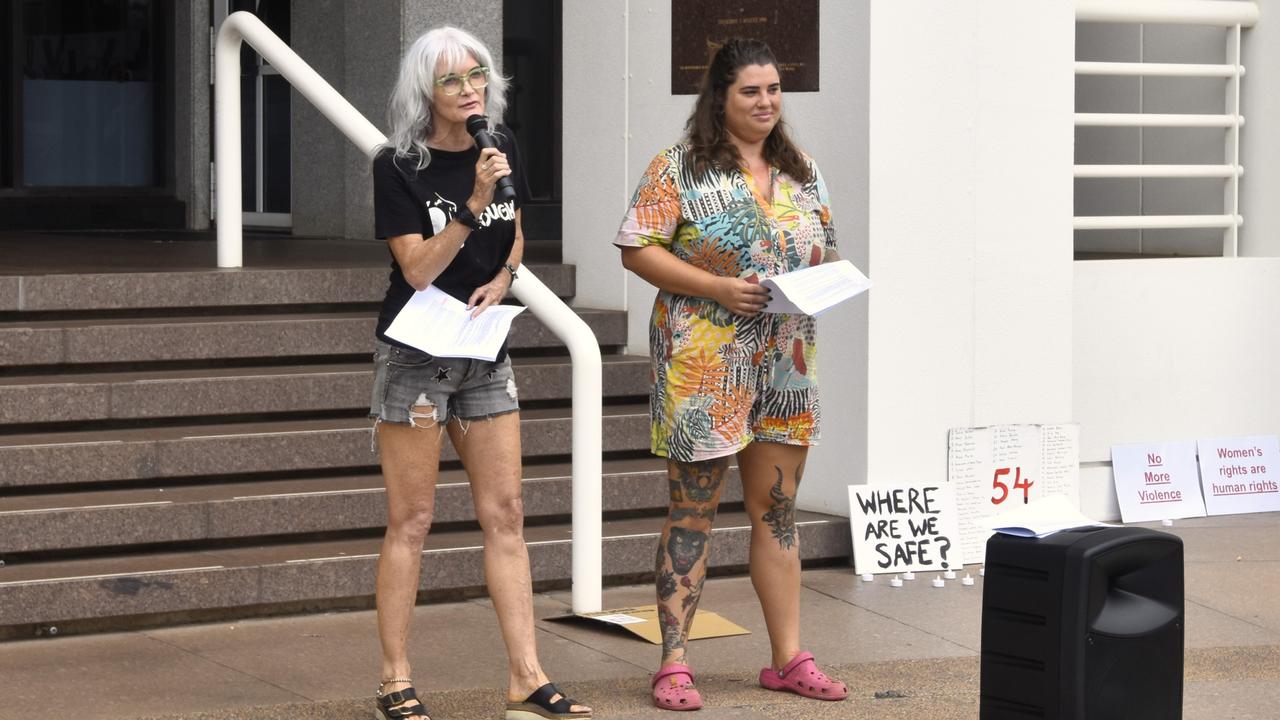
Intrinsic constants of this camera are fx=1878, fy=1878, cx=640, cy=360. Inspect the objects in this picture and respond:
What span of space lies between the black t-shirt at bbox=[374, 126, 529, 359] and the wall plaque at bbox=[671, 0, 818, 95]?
8.82ft

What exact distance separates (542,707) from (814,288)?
1400 millimetres

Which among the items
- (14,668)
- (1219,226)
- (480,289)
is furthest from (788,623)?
(1219,226)

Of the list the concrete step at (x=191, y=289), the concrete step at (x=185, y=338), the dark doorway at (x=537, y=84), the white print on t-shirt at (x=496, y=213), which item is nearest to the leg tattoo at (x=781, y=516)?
the white print on t-shirt at (x=496, y=213)

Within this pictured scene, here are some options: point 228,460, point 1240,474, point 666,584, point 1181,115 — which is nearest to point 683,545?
point 666,584

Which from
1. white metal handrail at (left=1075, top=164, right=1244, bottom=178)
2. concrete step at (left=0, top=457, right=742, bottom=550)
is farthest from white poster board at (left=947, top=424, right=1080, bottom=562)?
concrete step at (left=0, top=457, right=742, bottom=550)

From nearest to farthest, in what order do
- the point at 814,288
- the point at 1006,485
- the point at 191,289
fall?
the point at 814,288 → the point at 191,289 → the point at 1006,485

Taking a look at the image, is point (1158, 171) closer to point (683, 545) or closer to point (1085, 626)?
point (683, 545)

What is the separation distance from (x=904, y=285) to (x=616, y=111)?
180 cm

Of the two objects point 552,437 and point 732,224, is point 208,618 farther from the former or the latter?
point 732,224

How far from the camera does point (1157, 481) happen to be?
874 centimetres

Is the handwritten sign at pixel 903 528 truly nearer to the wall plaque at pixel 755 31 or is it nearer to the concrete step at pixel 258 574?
the concrete step at pixel 258 574

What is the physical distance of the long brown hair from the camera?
5516mm

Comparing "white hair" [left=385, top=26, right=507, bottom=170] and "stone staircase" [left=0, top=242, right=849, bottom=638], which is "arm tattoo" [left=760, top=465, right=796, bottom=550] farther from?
"stone staircase" [left=0, top=242, right=849, bottom=638]

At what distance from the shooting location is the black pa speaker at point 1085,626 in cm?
443
